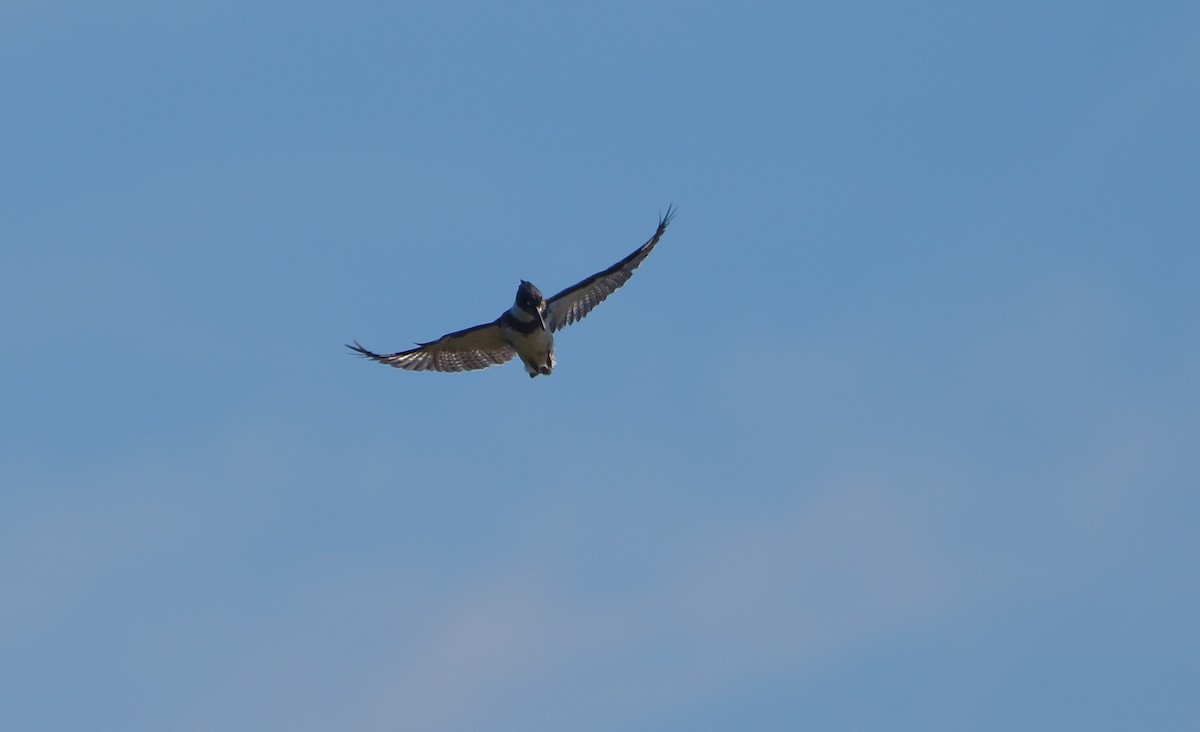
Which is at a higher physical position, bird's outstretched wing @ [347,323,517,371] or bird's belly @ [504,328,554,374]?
bird's outstretched wing @ [347,323,517,371]

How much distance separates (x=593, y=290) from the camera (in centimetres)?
4262

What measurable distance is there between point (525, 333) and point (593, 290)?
2.07 metres

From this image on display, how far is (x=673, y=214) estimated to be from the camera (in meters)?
43.0

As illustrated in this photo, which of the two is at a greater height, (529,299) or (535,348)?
(529,299)

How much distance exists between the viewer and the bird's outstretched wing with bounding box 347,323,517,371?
4172 centimetres

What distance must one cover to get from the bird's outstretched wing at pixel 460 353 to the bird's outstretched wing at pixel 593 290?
1152mm

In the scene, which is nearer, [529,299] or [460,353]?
[529,299]

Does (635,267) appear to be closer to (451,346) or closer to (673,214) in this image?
(673,214)

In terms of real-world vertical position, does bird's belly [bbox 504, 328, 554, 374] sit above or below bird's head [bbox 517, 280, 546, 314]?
below

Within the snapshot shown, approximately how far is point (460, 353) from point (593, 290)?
2.83m

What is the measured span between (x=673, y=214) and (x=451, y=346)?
5.04 m

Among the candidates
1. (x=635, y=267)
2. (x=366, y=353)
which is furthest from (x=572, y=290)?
(x=366, y=353)

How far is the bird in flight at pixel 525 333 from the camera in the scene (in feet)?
135

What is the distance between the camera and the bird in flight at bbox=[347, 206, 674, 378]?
41125 mm
